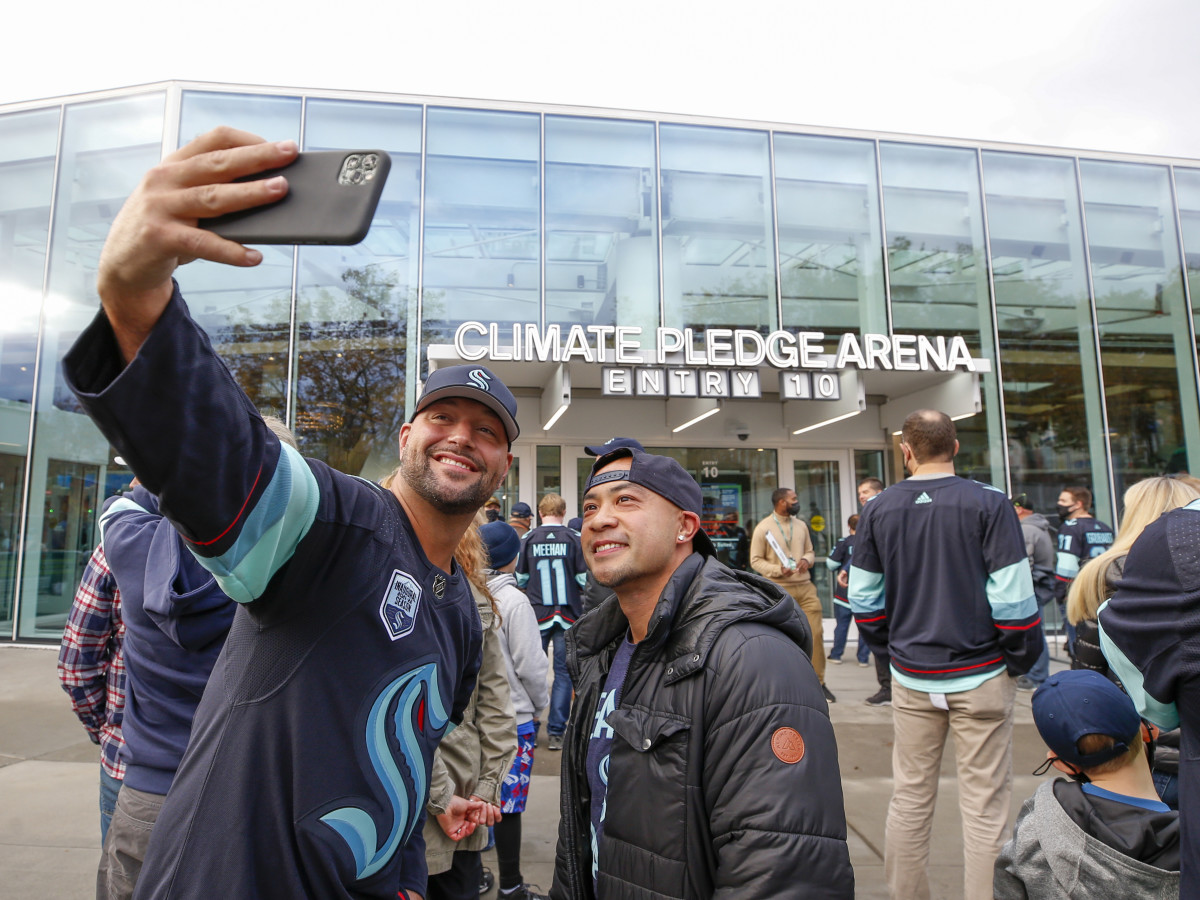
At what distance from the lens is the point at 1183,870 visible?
1689mm

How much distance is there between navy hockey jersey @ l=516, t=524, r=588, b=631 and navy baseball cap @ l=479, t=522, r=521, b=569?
1.89m

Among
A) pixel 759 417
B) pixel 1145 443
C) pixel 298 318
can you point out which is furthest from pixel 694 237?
pixel 1145 443

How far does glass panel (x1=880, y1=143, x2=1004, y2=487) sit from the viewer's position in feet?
35.7

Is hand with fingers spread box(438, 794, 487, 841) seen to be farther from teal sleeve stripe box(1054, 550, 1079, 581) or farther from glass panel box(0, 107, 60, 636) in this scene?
glass panel box(0, 107, 60, 636)

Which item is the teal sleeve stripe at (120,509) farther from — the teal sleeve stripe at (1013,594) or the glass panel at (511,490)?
the glass panel at (511,490)

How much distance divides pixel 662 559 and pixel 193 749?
1.23 meters

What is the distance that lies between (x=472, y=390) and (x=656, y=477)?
0.66 m

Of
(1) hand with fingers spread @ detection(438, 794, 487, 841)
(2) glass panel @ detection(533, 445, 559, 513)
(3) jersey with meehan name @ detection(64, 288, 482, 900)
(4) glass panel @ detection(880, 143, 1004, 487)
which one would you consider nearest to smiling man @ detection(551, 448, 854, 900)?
(3) jersey with meehan name @ detection(64, 288, 482, 900)

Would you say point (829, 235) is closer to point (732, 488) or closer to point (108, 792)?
point (732, 488)

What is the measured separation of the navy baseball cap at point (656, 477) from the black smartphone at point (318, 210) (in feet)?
3.97

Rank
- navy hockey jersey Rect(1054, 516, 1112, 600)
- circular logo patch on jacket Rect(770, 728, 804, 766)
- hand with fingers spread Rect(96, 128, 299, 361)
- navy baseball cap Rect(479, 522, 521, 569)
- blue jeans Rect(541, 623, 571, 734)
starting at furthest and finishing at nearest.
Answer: navy hockey jersey Rect(1054, 516, 1112, 600) → blue jeans Rect(541, 623, 571, 734) → navy baseball cap Rect(479, 522, 521, 569) → circular logo patch on jacket Rect(770, 728, 804, 766) → hand with fingers spread Rect(96, 128, 299, 361)

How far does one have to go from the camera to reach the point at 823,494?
11320 mm

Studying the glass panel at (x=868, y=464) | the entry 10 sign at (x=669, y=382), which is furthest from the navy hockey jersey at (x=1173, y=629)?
the glass panel at (x=868, y=464)

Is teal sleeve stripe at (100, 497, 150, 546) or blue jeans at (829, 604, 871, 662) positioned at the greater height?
teal sleeve stripe at (100, 497, 150, 546)
